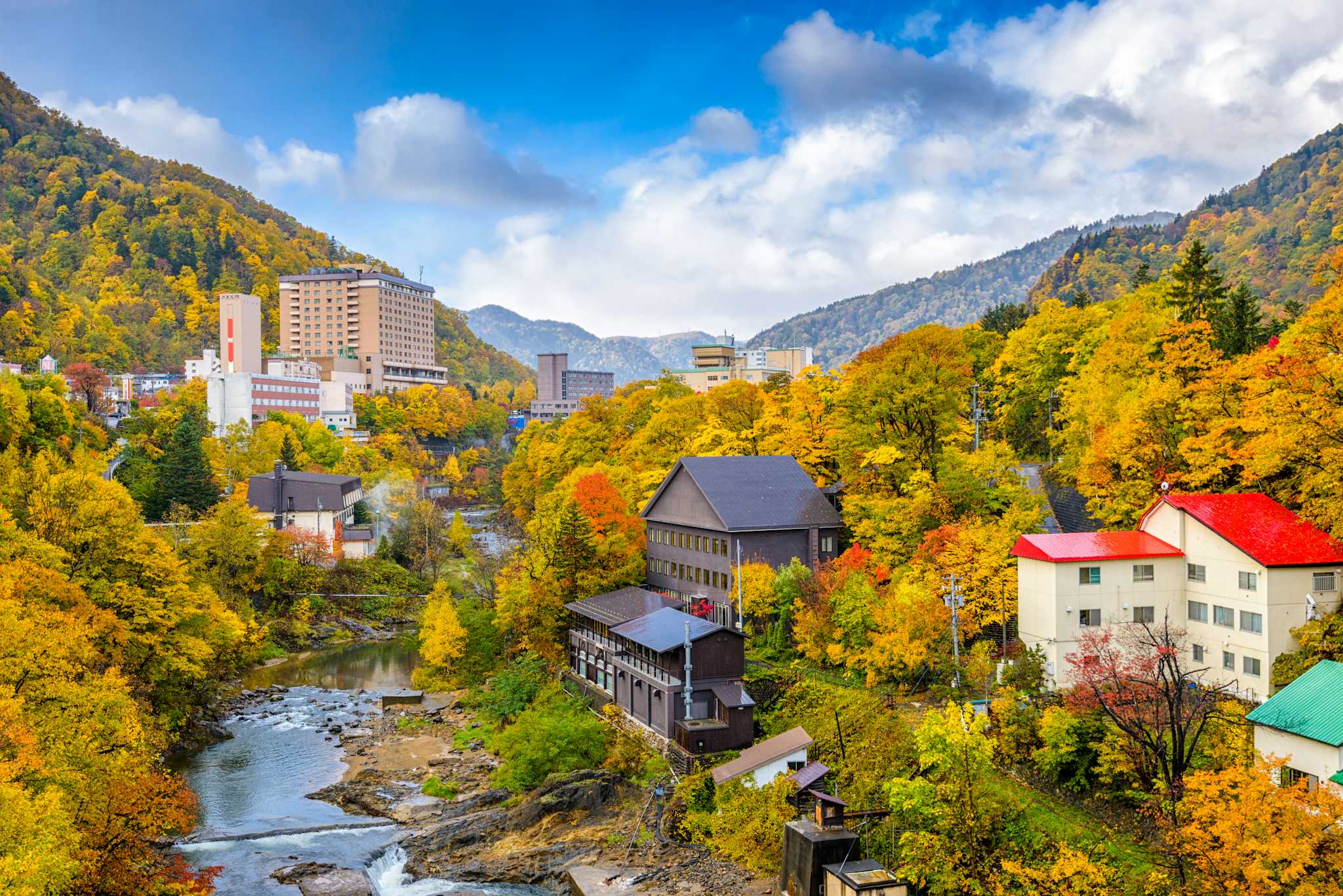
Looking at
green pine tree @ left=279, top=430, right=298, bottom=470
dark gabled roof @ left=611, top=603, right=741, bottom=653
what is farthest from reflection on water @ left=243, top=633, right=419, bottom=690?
green pine tree @ left=279, top=430, right=298, bottom=470

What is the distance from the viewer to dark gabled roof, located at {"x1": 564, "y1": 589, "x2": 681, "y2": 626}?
125 ft

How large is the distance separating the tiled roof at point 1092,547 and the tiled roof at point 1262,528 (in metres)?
1.16

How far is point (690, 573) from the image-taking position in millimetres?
44438

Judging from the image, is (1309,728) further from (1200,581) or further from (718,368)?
(718,368)

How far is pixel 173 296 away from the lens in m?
134

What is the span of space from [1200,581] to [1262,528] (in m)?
2.14

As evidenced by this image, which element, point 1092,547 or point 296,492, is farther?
point 296,492

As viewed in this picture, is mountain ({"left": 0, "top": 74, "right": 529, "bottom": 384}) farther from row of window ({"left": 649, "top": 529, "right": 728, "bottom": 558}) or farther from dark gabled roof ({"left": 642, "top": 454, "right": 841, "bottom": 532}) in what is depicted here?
dark gabled roof ({"left": 642, "top": 454, "right": 841, "bottom": 532})

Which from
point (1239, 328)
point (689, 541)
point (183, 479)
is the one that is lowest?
point (689, 541)

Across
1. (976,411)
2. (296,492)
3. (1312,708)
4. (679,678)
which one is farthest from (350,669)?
(1312,708)

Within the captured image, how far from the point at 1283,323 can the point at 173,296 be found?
431ft

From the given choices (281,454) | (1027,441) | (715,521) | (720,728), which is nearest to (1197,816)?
(720,728)

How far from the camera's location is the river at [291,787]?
27.5 m

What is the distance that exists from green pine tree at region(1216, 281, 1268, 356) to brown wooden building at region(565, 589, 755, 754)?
2234 centimetres
